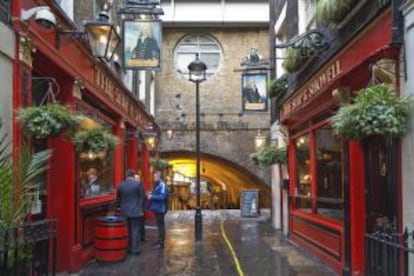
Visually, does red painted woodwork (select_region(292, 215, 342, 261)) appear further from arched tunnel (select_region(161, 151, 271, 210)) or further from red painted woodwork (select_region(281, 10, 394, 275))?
arched tunnel (select_region(161, 151, 271, 210))

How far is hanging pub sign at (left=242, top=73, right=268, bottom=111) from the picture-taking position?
1694cm

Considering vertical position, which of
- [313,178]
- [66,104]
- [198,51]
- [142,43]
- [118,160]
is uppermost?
[198,51]

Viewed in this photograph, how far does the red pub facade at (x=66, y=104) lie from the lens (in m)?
7.36

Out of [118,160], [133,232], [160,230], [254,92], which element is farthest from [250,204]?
[133,232]

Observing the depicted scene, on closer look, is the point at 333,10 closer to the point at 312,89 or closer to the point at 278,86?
the point at 312,89

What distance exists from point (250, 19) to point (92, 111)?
50.2 ft

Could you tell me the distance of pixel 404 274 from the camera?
6.34 m

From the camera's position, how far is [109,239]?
34.3 feet

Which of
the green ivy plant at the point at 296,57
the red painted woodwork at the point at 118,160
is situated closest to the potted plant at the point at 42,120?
the green ivy plant at the point at 296,57

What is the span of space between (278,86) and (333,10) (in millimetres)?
6263

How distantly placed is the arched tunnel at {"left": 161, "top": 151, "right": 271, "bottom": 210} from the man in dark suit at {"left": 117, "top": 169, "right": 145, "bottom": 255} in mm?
14269

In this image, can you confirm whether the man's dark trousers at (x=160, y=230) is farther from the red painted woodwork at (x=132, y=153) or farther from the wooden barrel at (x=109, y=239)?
the red painted woodwork at (x=132, y=153)

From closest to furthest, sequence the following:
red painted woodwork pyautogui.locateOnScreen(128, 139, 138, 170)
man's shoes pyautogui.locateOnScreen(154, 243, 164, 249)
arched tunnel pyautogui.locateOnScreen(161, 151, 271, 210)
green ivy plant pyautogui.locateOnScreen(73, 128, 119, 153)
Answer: green ivy plant pyautogui.locateOnScreen(73, 128, 119, 153), man's shoes pyautogui.locateOnScreen(154, 243, 164, 249), red painted woodwork pyautogui.locateOnScreen(128, 139, 138, 170), arched tunnel pyautogui.locateOnScreen(161, 151, 271, 210)

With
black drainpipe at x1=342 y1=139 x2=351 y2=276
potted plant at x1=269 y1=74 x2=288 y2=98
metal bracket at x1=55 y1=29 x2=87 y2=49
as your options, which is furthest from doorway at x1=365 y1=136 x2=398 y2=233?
potted plant at x1=269 y1=74 x2=288 y2=98
